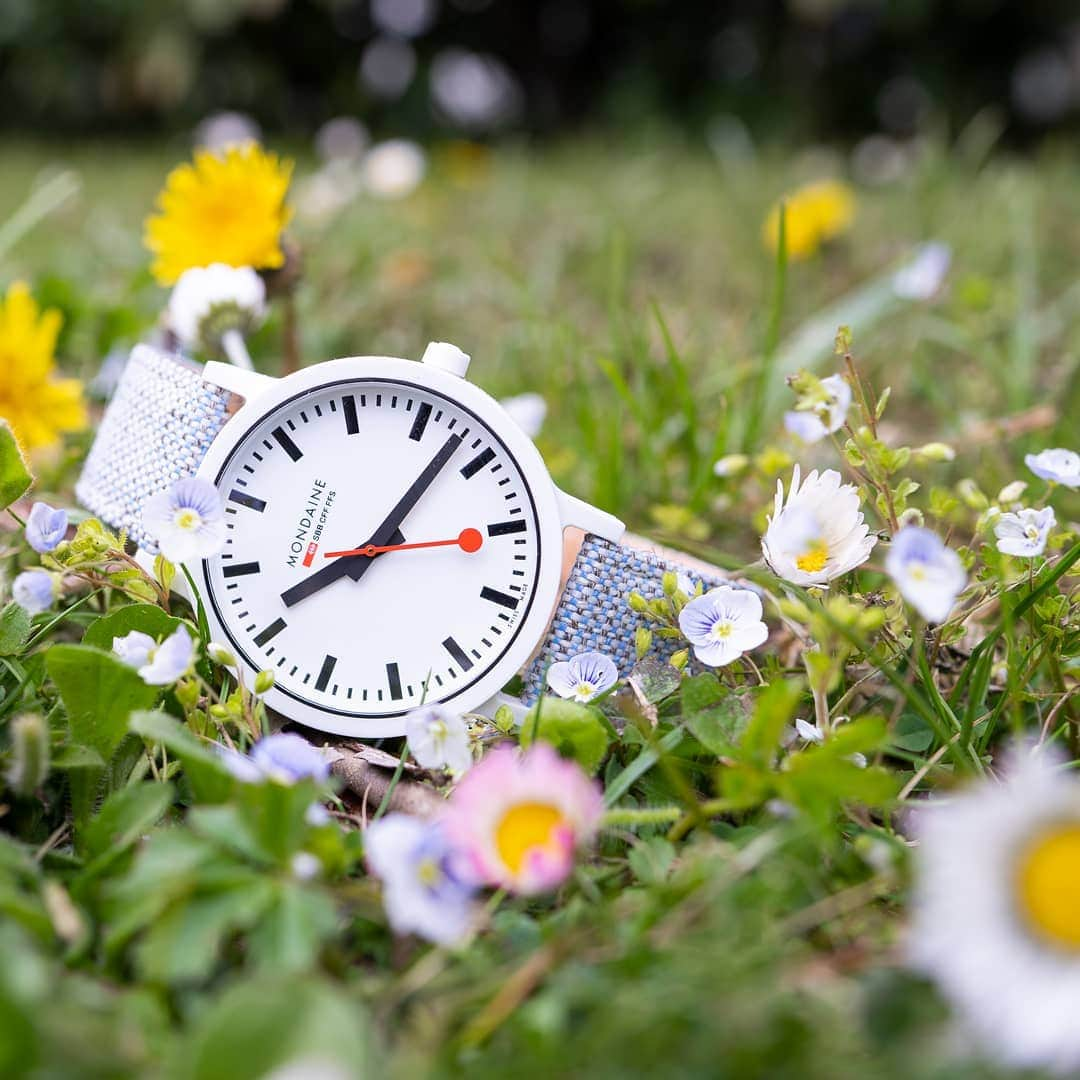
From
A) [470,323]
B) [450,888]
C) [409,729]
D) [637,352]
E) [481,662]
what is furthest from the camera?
[470,323]

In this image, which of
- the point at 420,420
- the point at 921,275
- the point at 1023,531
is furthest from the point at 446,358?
the point at 921,275

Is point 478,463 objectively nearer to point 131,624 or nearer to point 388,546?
point 388,546

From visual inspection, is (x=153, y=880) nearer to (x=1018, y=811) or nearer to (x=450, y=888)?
(x=450, y=888)

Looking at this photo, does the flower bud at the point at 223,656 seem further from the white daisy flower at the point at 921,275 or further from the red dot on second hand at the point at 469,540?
the white daisy flower at the point at 921,275

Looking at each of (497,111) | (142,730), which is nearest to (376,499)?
(142,730)

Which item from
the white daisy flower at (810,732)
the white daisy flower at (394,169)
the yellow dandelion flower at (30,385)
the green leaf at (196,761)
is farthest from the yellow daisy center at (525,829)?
the white daisy flower at (394,169)

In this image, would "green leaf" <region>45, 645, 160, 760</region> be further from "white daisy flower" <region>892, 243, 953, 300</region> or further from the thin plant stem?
"white daisy flower" <region>892, 243, 953, 300</region>
